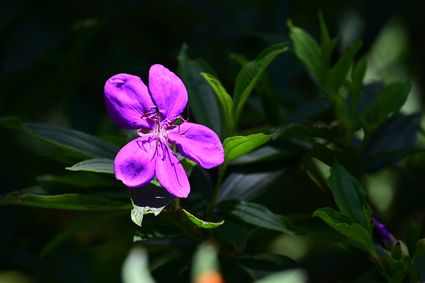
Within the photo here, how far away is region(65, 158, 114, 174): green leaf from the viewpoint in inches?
42.1

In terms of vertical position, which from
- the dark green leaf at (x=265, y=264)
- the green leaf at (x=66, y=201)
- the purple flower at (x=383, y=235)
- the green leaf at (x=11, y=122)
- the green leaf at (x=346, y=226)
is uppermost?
the green leaf at (x=11, y=122)

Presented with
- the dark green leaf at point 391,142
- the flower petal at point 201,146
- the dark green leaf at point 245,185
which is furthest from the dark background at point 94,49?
the flower petal at point 201,146

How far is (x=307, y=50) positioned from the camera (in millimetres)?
1368

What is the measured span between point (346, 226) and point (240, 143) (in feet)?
0.59

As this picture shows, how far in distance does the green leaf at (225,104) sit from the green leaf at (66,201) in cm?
18

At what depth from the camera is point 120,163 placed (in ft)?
3.38

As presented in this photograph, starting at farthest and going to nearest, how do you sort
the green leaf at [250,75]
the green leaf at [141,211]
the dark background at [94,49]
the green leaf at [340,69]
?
the dark background at [94,49]
the green leaf at [340,69]
the green leaf at [250,75]
the green leaf at [141,211]

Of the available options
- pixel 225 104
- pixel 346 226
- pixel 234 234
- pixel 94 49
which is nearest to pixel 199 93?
pixel 225 104

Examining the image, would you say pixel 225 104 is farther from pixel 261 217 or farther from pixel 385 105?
pixel 385 105

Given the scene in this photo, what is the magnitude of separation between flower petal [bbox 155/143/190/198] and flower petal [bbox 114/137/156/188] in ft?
0.04

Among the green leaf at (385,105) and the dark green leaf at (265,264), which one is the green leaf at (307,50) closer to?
the green leaf at (385,105)

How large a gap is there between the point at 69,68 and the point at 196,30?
1.12 ft

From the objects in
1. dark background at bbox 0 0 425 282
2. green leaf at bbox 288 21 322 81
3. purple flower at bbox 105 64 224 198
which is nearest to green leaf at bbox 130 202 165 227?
purple flower at bbox 105 64 224 198

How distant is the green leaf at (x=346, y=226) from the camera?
3.42ft
